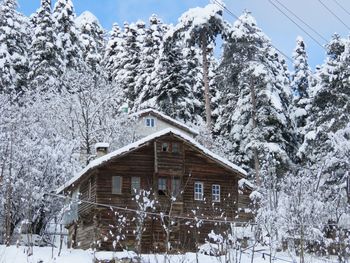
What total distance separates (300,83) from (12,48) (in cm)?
2314

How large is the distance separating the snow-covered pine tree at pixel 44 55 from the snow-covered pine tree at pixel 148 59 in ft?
29.0

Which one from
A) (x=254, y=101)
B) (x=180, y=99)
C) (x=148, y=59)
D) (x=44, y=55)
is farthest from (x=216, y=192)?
(x=148, y=59)

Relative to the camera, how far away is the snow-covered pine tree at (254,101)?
3991 centimetres

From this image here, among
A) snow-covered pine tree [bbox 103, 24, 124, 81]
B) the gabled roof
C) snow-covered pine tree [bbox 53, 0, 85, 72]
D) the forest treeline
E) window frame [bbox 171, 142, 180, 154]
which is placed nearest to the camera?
window frame [bbox 171, 142, 180, 154]

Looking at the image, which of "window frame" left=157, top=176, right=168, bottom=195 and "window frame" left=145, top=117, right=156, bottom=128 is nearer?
"window frame" left=157, top=176, right=168, bottom=195

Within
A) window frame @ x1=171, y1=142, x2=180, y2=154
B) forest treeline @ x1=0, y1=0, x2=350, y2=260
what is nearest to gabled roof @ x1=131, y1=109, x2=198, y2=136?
forest treeline @ x1=0, y1=0, x2=350, y2=260

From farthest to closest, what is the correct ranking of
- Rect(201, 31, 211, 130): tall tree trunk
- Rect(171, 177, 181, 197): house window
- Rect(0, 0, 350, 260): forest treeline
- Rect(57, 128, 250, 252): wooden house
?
Rect(201, 31, 211, 130): tall tree trunk
Rect(0, 0, 350, 260): forest treeline
Rect(171, 177, 181, 197): house window
Rect(57, 128, 250, 252): wooden house

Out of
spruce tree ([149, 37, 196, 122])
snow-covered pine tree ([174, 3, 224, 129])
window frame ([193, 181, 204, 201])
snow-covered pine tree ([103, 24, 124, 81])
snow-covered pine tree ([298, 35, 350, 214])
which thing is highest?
snow-covered pine tree ([103, 24, 124, 81])

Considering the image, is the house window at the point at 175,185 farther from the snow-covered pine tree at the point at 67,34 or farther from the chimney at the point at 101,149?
the snow-covered pine tree at the point at 67,34

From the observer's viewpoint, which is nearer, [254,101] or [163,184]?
[163,184]

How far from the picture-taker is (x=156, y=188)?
96.9ft

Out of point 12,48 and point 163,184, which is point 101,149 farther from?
point 12,48

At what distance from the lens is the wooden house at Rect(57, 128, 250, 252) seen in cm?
2847

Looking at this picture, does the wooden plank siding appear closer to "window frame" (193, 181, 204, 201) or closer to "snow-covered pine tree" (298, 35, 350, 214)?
"window frame" (193, 181, 204, 201)
